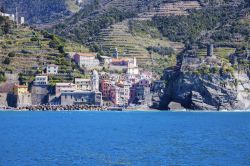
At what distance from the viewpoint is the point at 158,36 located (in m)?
185

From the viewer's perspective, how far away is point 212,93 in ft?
428

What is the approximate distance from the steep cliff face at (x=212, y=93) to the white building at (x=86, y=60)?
73.5 feet

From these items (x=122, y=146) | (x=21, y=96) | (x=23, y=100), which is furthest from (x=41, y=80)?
(x=122, y=146)

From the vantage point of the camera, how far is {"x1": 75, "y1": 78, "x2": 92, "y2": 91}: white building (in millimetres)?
137500

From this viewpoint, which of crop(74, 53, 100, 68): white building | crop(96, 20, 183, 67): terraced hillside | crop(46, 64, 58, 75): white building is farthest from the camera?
crop(96, 20, 183, 67): terraced hillside

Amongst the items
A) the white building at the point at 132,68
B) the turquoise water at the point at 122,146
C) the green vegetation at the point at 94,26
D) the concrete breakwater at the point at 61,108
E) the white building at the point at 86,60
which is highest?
the green vegetation at the point at 94,26

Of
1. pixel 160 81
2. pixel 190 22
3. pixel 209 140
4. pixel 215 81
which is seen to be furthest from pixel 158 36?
pixel 209 140

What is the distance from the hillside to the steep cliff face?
64.1 ft

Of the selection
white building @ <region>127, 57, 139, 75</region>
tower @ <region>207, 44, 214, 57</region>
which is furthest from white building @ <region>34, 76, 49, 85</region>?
white building @ <region>127, 57, 139, 75</region>

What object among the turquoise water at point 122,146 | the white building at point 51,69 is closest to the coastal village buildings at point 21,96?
the white building at point 51,69

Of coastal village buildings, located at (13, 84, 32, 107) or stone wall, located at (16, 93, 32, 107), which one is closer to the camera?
coastal village buildings, located at (13, 84, 32, 107)

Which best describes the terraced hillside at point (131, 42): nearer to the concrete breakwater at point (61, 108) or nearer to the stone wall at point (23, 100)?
the concrete breakwater at point (61, 108)

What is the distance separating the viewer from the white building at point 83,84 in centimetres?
13750

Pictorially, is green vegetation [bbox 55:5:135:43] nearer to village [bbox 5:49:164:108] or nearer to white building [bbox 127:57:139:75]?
white building [bbox 127:57:139:75]
